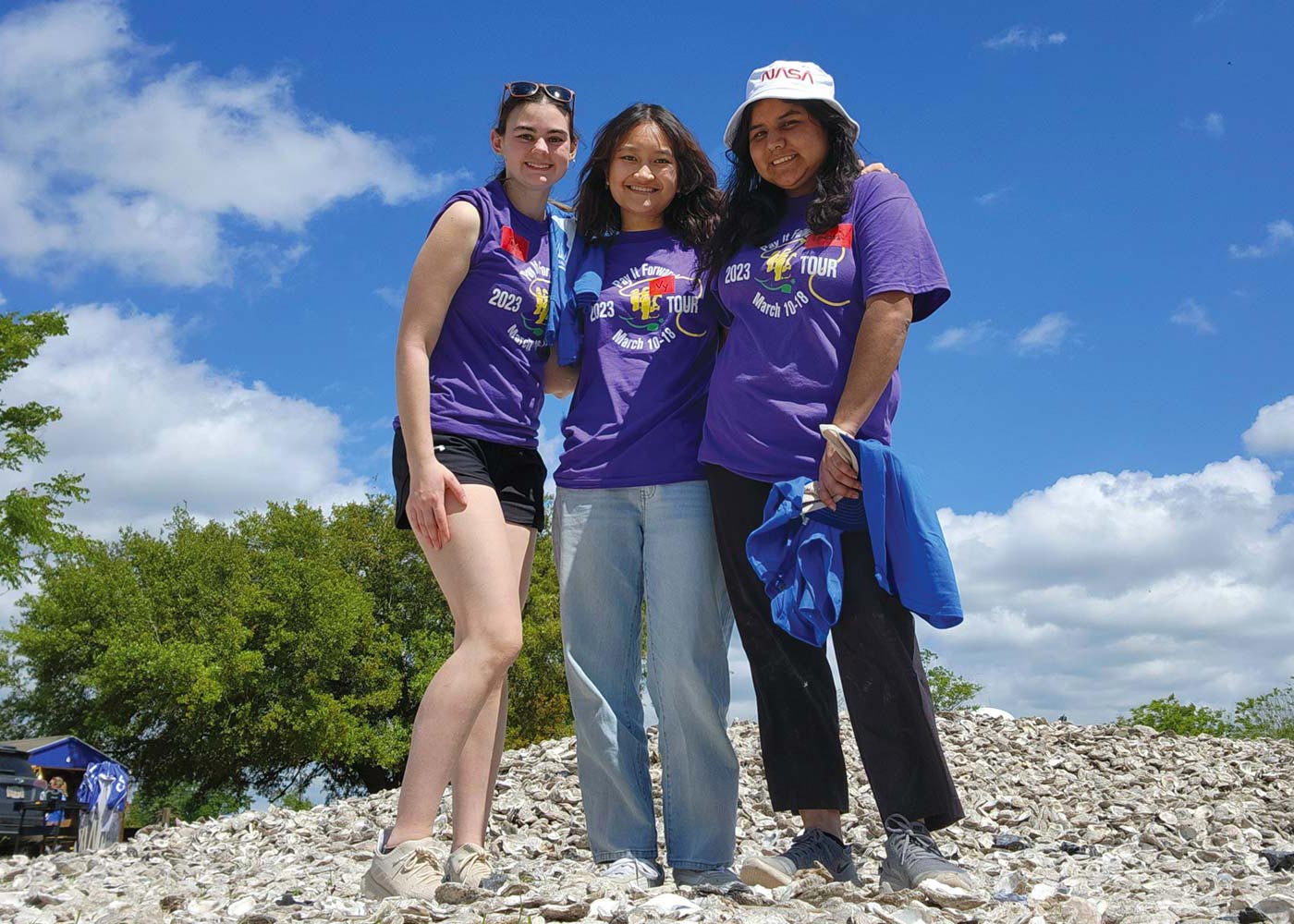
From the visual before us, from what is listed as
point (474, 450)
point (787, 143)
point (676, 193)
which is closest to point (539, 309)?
point (474, 450)

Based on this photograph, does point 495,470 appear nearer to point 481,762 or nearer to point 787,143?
point 481,762

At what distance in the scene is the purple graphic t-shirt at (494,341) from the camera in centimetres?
369

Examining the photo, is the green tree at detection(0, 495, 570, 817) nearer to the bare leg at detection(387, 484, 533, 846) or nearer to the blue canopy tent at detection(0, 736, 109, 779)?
the blue canopy tent at detection(0, 736, 109, 779)

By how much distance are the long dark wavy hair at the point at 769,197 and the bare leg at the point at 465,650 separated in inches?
48.0

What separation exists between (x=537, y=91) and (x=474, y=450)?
54.7 inches

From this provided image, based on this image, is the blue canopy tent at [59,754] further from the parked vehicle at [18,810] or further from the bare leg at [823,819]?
the bare leg at [823,819]

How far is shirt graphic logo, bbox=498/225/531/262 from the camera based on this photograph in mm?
3832

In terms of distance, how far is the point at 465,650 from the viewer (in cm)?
347

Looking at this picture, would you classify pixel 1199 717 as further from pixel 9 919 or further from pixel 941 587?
pixel 9 919

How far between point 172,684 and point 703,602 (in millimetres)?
21018

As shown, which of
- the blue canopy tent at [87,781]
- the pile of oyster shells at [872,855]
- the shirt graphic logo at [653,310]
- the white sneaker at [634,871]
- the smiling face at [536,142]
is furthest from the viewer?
the blue canopy tent at [87,781]

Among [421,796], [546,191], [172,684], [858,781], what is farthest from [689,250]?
[172,684]

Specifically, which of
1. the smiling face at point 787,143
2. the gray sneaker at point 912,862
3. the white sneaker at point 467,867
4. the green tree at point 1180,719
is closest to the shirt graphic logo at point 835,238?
the smiling face at point 787,143

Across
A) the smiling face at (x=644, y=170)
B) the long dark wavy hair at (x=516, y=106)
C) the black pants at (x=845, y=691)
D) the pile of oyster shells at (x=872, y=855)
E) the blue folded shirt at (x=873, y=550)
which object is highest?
the long dark wavy hair at (x=516, y=106)
